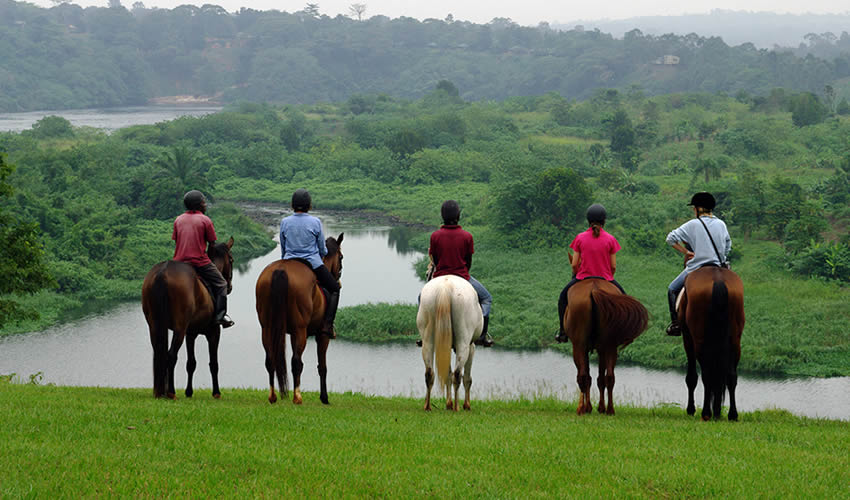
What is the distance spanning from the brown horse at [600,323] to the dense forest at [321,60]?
12927cm

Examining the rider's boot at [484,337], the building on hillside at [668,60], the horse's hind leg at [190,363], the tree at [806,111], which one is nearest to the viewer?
the horse's hind leg at [190,363]

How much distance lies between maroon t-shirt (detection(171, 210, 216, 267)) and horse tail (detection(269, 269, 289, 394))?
1.02m

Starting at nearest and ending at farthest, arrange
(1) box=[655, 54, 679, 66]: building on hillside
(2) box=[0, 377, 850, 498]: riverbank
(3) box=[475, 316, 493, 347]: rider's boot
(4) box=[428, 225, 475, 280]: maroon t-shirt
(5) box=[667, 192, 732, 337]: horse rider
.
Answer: (2) box=[0, 377, 850, 498]: riverbank
(5) box=[667, 192, 732, 337]: horse rider
(4) box=[428, 225, 475, 280]: maroon t-shirt
(3) box=[475, 316, 493, 347]: rider's boot
(1) box=[655, 54, 679, 66]: building on hillside

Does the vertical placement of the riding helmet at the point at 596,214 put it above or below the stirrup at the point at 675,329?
above

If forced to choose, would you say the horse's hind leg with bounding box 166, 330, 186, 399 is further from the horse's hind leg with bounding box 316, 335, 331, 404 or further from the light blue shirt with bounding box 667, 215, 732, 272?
the light blue shirt with bounding box 667, 215, 732, 272

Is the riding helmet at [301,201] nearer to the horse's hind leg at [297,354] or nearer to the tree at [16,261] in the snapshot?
the horse's hind leg at [297,354]

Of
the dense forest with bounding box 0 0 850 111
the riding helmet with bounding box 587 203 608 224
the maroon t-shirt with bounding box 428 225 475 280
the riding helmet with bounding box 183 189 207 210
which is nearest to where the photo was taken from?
the riding helmet with bounding box 587 203 608 224

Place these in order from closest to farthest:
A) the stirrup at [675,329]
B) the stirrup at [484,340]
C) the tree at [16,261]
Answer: the stirrup at [675,329], the stirrup at [484,340], the tree at [16,261]

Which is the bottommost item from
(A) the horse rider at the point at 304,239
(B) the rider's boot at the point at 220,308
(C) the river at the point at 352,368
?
(C) the river at the point at 352,368

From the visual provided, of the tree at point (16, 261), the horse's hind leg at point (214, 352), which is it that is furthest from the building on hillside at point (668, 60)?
the horse's hind leg at point (214, 352)

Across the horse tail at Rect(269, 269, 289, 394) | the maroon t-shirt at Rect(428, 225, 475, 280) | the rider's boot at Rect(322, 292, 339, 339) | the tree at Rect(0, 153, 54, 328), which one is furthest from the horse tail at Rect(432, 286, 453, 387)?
the tree at Rect(0, 153, 54, 328)

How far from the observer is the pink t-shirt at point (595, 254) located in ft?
37.6

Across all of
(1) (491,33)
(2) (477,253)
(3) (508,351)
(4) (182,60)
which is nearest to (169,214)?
(2) (477,253)

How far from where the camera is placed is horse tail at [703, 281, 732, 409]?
35.2 feet
